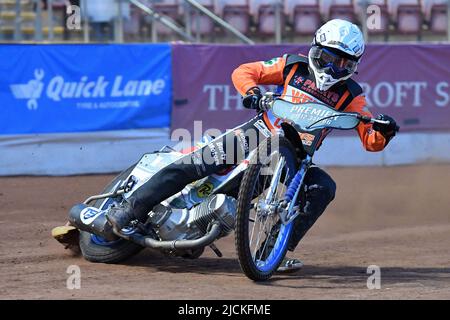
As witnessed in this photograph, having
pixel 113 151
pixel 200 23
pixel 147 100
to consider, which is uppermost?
pixel 200 23

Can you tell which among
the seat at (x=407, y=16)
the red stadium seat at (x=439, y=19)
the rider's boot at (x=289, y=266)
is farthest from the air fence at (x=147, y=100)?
the rider's boot at (x=289, y=266)

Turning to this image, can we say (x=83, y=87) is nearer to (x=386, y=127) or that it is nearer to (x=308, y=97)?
(x=308, y=97)

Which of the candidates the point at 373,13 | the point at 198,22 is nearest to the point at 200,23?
the point at 198,22

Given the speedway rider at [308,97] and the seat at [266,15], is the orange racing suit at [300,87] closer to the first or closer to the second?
the speedway rider at [308,97]

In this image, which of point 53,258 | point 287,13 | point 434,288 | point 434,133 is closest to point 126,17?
point 287,13

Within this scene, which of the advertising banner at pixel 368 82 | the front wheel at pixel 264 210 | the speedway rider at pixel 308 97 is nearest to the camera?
the front wheel at pixel 264 210

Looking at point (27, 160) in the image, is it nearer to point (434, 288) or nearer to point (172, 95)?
point (172, 95)

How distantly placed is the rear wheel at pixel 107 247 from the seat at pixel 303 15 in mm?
8925

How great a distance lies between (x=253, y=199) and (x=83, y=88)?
595cm

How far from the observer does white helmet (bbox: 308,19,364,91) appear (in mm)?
5898

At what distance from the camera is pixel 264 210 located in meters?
5.59

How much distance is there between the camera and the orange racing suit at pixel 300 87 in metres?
6.02
